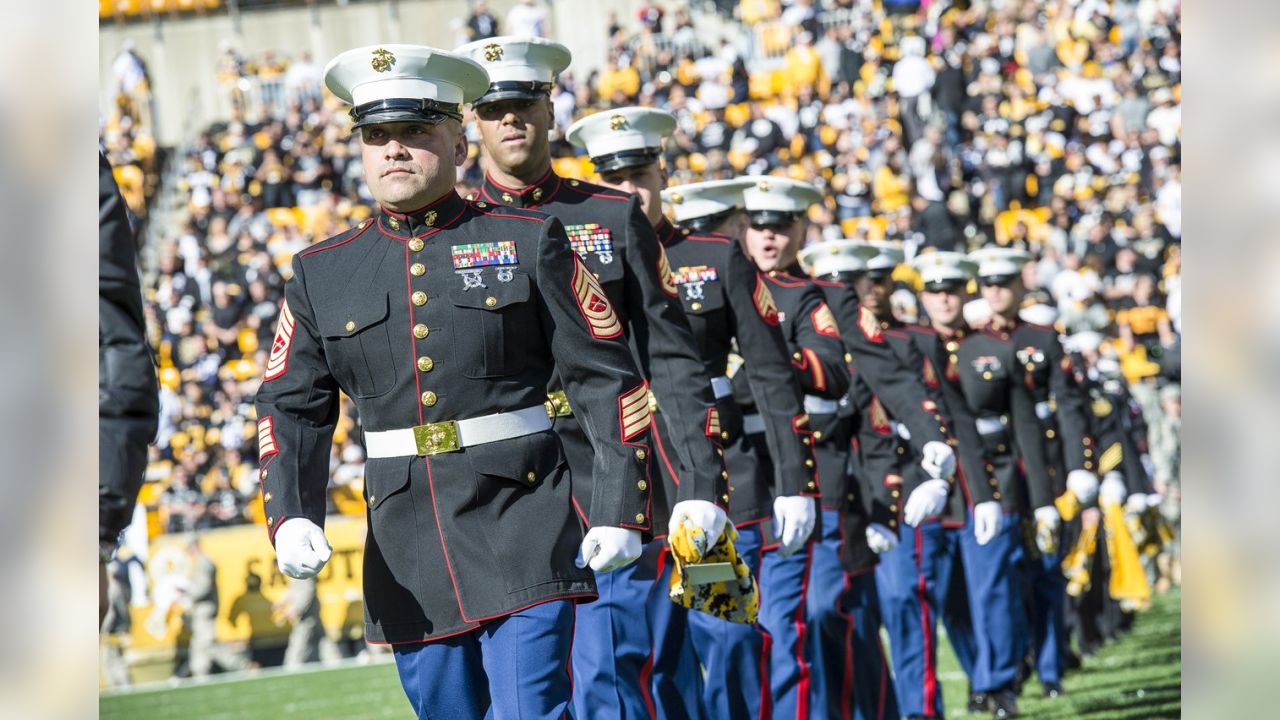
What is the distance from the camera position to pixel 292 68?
2872 centimetres

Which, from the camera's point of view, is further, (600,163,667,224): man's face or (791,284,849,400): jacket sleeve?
(791,284,849,400): jacket sleeve

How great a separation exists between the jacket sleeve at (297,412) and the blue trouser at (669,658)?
1.79m

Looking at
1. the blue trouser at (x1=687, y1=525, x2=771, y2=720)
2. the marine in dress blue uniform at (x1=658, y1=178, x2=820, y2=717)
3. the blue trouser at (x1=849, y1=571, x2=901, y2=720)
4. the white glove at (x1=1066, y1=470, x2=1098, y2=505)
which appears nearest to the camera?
the marine in dress blue uniform at (x1=658, y1=178, x2=820, y2=717)

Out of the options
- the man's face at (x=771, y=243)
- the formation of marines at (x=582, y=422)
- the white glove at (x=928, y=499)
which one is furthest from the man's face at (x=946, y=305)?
the man's face at (x=771, y=243)

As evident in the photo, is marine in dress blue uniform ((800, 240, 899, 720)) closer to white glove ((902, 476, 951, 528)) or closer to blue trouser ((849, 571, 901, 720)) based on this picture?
blue trouser ((849, 571, 901, 720))

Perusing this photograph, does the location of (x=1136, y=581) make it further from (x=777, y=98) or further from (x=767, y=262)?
(x=777, y=98)

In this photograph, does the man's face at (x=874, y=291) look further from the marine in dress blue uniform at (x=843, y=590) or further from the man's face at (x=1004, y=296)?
the man's face at (x=1004, y=296)

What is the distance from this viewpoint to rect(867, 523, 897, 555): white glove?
29.5ft

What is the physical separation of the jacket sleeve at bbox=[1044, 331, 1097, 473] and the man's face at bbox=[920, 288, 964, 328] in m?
0.66

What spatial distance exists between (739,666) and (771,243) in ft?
7.07

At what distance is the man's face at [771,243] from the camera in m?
8.38

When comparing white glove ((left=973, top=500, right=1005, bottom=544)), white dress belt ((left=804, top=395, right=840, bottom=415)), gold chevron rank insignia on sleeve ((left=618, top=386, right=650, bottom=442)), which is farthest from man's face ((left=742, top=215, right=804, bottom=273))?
gold chevron rank insignia on sleeve ((left=618, top=386, right=650, bottom=442))

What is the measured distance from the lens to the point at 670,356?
561cm
